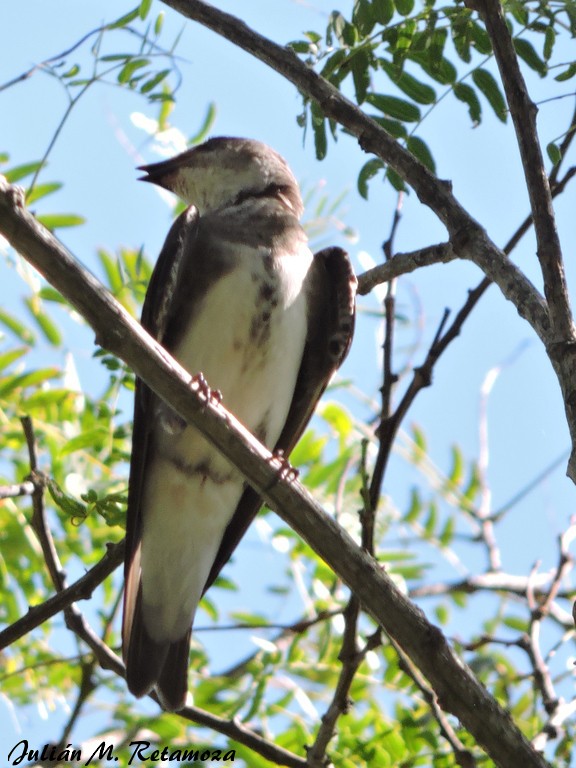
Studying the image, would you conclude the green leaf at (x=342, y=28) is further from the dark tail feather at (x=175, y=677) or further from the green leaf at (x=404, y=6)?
the dark tail feather at (x=175, y=677)

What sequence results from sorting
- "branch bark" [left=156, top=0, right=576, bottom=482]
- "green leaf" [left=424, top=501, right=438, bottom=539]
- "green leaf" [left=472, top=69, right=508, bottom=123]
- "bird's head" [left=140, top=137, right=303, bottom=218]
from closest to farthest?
"branch bark" [left=156, top=0, right=576, bottom=482] → "green leaf" [left=472, top=69, right=508, bottom=123] → "bird's head" [left=140, top=137, right=303, bottom=218] → "green leaf" [left=424, top=501, right=438, bottom=539]

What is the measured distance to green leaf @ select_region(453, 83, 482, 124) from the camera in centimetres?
347

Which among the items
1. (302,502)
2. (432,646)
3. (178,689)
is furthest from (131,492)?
(432,646)

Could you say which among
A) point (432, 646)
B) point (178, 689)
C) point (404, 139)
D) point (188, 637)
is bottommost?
point (432, 646)

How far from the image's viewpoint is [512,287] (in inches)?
106

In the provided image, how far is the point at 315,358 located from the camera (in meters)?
4.63

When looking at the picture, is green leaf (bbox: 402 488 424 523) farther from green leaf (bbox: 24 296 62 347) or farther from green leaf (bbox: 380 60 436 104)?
green leaf (bbox: 380 60 436 104)

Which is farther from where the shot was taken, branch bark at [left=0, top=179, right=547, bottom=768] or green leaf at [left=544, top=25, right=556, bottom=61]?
green leaf at [left=544, top=25, right=556, bottom=61]

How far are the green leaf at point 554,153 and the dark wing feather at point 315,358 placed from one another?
5.37 feet

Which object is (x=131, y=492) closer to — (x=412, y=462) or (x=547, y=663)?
(x=547, y=663)

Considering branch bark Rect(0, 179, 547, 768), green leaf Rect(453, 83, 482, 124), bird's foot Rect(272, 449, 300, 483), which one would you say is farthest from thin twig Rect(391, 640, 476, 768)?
green leaf Rect(453, 83, 482, 124)

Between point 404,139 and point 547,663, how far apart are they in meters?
1.99

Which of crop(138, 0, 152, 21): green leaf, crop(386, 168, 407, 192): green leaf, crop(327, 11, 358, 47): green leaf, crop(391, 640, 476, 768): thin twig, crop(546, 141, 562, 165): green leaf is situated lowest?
crop(391, 640, 476, 768): thin twig

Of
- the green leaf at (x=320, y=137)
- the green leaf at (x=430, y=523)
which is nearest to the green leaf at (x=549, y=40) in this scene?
the green leaf at (x=320, y=137)
